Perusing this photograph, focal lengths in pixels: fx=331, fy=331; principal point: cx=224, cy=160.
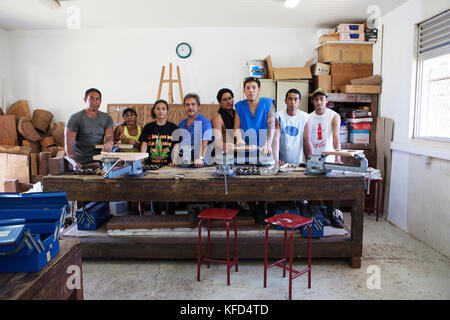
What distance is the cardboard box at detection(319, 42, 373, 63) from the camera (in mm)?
5211

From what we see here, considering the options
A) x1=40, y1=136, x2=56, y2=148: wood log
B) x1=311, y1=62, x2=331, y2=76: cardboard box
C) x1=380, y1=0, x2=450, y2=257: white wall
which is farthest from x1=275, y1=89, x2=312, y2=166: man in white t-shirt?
x1=40, y1=136, x2=56, y2=148: wood log

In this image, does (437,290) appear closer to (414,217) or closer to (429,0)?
(414,217)

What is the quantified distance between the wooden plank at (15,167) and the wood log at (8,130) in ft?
0.93

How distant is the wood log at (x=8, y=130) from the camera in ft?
17.7

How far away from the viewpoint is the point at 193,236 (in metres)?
3.19

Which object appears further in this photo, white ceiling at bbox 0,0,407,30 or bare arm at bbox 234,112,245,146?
white ceiling at bbox 0,0,407,30

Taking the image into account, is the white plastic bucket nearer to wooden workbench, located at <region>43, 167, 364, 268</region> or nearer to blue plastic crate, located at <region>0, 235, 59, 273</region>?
wooden workbench, located at <region>43, 167, 364, 268</region>

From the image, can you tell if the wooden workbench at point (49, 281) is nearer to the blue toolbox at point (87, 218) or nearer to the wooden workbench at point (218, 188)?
the wooden workbench at point (218, 188)

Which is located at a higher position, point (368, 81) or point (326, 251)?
point (368, 81)

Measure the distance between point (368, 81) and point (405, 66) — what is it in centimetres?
68

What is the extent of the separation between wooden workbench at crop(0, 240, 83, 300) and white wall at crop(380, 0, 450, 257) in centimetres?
365

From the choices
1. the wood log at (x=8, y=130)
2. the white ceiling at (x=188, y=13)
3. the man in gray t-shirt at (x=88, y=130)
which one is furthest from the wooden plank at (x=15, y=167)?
the white ceiling at (x=188, y=13)

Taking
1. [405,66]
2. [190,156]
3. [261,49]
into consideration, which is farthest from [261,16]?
[190,156]

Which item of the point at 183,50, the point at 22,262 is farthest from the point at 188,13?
the point at 22,262
